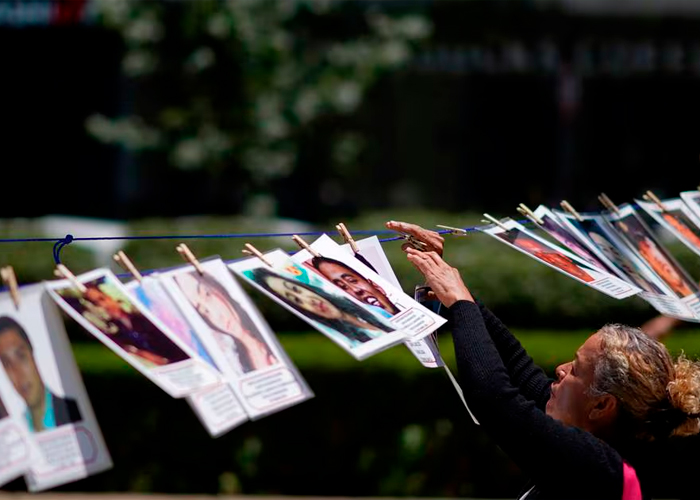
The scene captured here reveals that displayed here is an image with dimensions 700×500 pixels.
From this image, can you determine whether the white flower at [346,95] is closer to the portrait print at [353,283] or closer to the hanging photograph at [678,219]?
the hanging photograph at [678,219]

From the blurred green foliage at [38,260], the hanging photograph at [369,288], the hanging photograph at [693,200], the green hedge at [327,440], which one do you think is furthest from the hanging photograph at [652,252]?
the blurred green foliage at [38,260]

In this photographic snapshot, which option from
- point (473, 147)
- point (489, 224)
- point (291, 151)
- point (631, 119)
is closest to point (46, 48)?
point (291, 151)

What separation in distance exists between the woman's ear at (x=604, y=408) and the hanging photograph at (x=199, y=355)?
2.93 ft

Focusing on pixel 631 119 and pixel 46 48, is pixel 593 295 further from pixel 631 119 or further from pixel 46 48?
pixel 46 48

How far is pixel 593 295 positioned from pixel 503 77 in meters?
8.18

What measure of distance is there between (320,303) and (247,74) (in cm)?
772

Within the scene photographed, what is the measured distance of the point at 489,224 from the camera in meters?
3.02

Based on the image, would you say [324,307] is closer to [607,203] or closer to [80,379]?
[80,379]

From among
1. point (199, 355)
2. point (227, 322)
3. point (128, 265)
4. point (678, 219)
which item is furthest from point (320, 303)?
point (678, 219)

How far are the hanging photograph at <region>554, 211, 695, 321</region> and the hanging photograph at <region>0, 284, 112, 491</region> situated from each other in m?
1.55

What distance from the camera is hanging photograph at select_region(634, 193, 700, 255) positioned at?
124 inches

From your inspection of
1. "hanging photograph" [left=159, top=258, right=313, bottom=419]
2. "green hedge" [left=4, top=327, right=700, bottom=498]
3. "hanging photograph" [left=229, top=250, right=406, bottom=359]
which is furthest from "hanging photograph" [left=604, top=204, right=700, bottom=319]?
"green hedge" [left=4, top=327, right=700, bottom=498]

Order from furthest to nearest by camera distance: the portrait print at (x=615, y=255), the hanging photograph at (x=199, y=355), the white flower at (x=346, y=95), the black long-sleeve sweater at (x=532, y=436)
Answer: the white flower at (x=346, y=95)
the portrait print at (x=615, y=255)
the black long-sleeve sweater at (x=532, y=436)
the hanging photograph at (x=199, y=355)

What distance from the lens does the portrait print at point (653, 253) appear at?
301 cm
